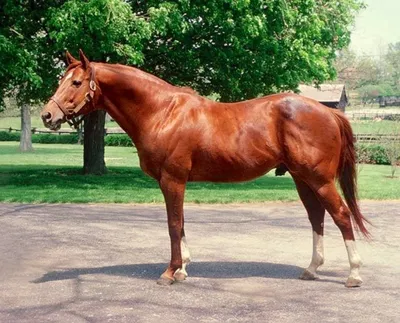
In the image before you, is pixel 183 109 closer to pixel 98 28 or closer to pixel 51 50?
pixel 98 28

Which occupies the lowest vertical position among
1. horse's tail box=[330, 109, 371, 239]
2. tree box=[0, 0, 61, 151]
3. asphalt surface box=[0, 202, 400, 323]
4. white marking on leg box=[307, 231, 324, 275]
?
asphalt surface box=[0, 202, 400, 323]

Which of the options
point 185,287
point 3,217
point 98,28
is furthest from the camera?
point 98,28

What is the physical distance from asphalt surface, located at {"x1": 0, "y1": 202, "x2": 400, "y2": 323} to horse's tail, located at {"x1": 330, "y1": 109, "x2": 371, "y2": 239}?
30.8 inches

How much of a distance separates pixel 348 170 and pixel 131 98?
2.62 meters

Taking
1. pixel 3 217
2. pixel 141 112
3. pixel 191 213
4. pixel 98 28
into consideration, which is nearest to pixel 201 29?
pixel 98 28

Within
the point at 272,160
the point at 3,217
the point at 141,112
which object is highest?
the point at 141,112

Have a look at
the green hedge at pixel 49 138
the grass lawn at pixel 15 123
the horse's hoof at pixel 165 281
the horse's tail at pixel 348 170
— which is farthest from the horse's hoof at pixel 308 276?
the grass lawn at pixel 15 123

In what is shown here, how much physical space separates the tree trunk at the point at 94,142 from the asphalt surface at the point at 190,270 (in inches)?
338

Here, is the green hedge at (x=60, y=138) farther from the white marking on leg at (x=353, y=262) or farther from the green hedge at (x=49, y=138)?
the white marking on leg at (x=353, y=262)

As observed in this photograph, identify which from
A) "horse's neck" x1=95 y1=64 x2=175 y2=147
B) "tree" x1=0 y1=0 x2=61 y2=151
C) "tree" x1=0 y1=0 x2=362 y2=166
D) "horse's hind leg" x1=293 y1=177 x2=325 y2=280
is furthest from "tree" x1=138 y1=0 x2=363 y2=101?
"horse's hind leg" x1=293 y1=177 x2=325 y2=280

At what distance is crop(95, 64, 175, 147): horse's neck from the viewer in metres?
6.59

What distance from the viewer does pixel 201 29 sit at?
60.6 feet

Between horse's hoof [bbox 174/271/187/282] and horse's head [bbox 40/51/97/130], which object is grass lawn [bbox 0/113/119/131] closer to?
horse's head [bbox 40/51/97/130]

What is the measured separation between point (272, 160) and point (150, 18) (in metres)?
10.5
